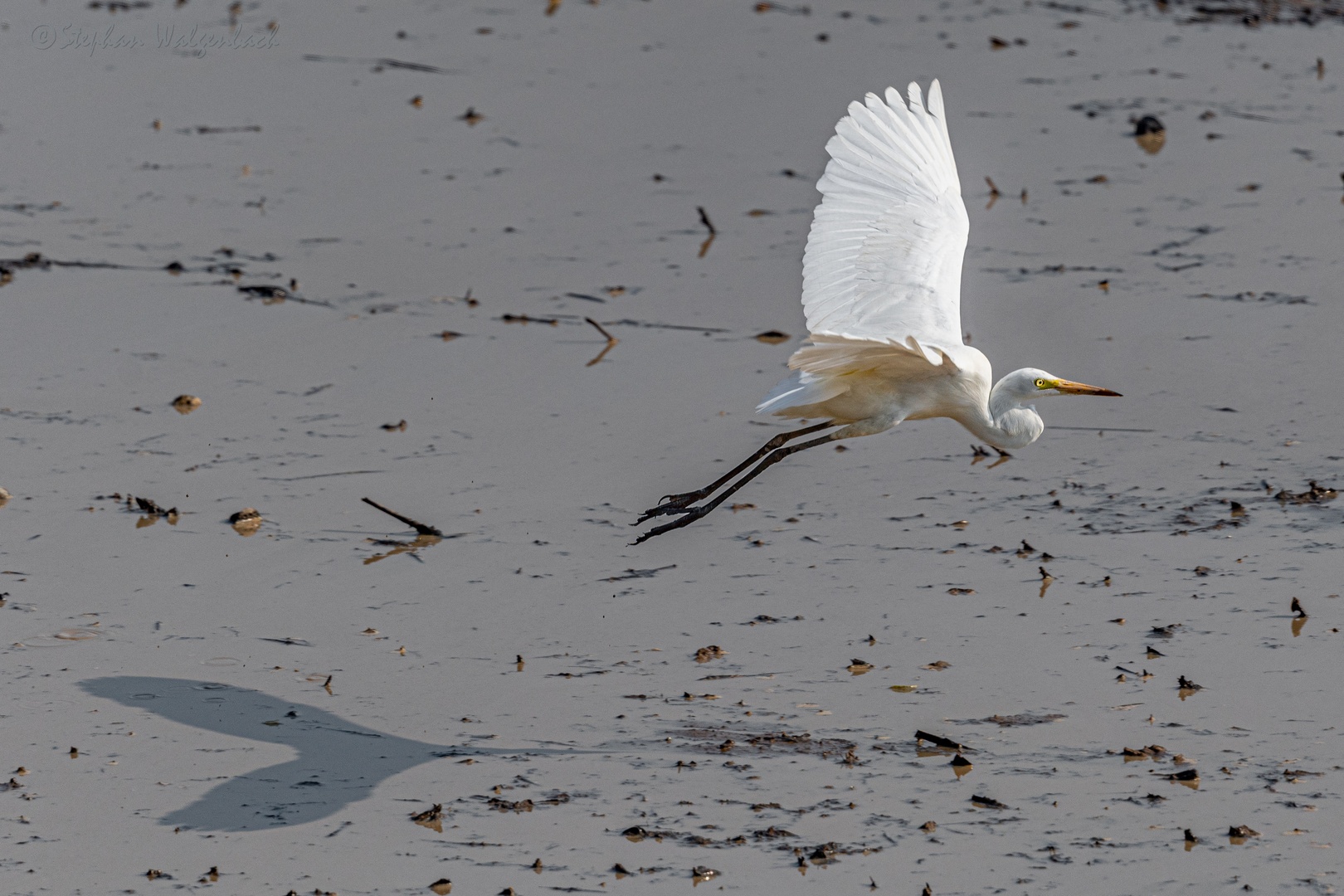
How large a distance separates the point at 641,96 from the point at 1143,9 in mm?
4843

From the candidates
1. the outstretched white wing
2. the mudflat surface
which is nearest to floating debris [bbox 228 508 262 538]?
the mudflat surface

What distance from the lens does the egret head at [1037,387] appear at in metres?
5.95

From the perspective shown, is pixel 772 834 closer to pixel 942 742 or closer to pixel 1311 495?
pixel 942 742

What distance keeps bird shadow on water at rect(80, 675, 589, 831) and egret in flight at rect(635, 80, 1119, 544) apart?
1418 mm

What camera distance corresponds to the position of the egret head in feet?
19.5

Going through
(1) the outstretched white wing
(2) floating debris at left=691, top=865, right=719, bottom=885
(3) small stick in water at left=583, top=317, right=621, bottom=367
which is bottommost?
(2) floating debris at left=691, top=865, right=719, bottom=885

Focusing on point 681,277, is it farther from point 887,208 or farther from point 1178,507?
point 1178,507

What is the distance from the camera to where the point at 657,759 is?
192 inches

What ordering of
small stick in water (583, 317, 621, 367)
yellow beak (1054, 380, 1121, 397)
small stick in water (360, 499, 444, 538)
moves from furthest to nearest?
small stick in water (583, 317, 621, 367) < small stick in water (360, 499, 444, 538) < yellow beak (1054, 380, 1121, 397)

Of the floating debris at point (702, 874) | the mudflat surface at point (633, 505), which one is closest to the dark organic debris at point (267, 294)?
the mudflat surface at point (633, 505)

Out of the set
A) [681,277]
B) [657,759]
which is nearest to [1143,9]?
[681,277]

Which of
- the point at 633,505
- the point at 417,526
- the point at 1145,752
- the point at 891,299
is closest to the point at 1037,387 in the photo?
the point at 891,299

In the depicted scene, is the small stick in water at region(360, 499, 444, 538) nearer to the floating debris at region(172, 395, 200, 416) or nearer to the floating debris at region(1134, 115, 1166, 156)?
the floating debris at region(172, 395, 200, 416)

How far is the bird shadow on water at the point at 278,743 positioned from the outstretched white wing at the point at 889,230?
2.12 meters
